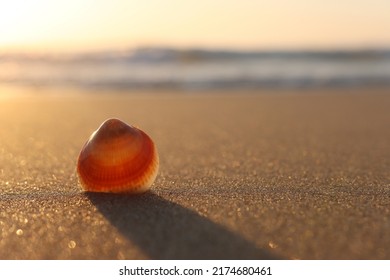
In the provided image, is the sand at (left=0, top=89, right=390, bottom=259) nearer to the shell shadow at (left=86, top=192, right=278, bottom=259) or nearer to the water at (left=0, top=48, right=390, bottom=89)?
the shell shadow at (left=86, top=192, right=278, bottom=259)

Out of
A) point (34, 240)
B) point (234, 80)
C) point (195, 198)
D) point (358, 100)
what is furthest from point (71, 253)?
point (234, 80)

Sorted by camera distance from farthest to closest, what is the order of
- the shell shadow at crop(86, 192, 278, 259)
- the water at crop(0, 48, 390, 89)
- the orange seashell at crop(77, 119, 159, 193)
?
1. the water at crop(0, 48, 390, 89)
2. the orange seashell at crop(77, 119, 159, 193)
3. the shell shadow at crop(86, 192, 278, 259)

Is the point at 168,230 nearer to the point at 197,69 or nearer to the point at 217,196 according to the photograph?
the point at 217,196

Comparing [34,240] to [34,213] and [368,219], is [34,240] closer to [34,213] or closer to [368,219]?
[34,213]

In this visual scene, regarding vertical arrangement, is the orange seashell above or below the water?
above

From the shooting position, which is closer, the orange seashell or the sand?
the sand

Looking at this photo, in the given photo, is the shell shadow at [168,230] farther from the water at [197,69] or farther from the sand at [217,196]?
the water at [197,69]

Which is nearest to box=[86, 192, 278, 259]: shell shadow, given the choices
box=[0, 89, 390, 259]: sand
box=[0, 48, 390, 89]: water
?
box=[0, 89, 390, 259]: sand

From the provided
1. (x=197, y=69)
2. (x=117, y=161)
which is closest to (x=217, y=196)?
(x=117, y=161)
